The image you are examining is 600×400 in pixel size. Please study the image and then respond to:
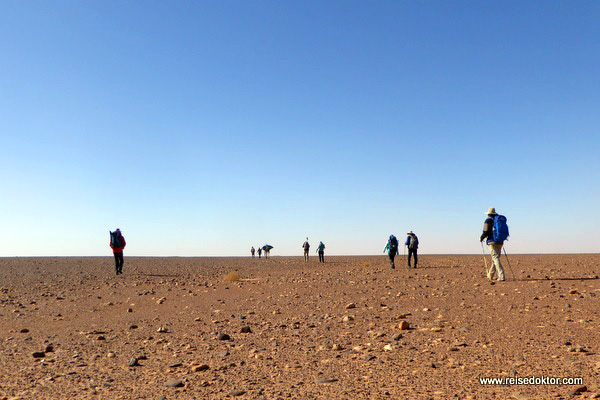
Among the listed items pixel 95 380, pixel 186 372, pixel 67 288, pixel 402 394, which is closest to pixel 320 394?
pixel 402 394

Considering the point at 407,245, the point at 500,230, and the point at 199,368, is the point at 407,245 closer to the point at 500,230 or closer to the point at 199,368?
the point at 500,230

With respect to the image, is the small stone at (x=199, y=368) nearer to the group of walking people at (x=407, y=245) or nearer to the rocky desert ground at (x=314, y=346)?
the rocky desert ground at (x=314, y=346)

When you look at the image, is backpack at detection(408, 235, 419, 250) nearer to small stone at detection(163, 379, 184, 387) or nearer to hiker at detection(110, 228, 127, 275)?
hiker at detection(110, 228, 127, 275)

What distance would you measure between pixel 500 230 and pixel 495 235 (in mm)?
249

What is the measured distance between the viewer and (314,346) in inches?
265

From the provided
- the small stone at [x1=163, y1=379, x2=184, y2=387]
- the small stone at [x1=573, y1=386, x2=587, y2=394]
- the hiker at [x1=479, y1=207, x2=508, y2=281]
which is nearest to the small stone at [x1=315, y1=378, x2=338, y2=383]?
the small stone at [x1=163, y1=379, x2=184, y2=387]

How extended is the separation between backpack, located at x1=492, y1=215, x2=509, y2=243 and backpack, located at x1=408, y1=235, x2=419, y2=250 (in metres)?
10.6

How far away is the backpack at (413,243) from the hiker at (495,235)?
10.2 meters

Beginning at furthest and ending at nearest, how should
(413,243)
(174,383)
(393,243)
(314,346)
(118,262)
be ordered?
1. (393,243)
2. (118,262)
3. (413,243)
4. (314,346)
5. (174,383)

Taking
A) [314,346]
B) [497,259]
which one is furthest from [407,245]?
[314,346]

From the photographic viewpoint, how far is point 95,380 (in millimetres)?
5492

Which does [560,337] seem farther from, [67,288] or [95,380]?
[67,288]

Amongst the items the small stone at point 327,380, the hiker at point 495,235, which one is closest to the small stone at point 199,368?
the small stone at point 327,380

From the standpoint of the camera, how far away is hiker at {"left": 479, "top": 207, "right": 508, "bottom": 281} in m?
14.5
